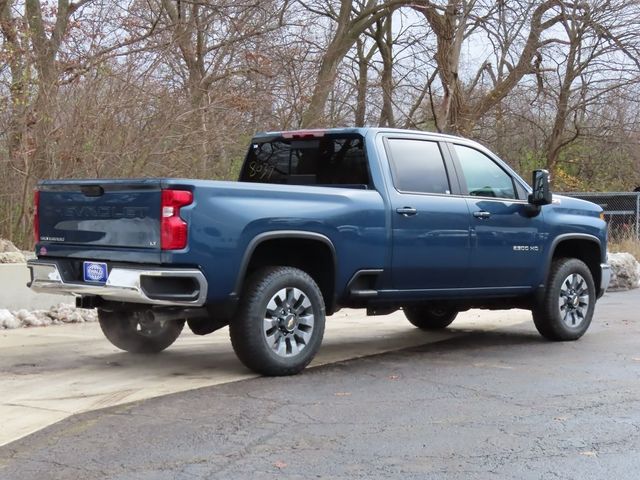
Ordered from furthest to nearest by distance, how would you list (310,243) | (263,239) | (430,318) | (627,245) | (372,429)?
(627,245) < (430,318) < (310,243) < (263,239) < (372,429)

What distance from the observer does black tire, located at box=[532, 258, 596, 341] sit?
8.95m

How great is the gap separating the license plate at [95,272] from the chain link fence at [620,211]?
16.7 metres

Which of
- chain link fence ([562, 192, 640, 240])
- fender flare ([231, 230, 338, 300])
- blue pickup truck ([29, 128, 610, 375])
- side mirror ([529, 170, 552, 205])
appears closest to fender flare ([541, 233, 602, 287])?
blue pickup truck ([29, 128, 610, 375])

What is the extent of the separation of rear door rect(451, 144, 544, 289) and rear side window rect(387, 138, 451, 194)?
0.25 meters

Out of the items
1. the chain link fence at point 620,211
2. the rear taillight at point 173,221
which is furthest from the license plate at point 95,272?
the chain link fence at point 620,211

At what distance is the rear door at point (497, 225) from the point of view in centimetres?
827

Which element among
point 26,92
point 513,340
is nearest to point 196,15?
point 26,92

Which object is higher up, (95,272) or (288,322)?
(95,272)

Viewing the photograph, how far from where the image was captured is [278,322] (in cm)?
688

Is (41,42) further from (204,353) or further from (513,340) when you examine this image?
(513,340)

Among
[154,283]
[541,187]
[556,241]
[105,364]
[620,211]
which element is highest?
[541,187]

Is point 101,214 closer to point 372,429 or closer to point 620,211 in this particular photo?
point 372,429

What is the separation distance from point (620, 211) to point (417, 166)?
51.6ft

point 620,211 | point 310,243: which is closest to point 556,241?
point 310,243
